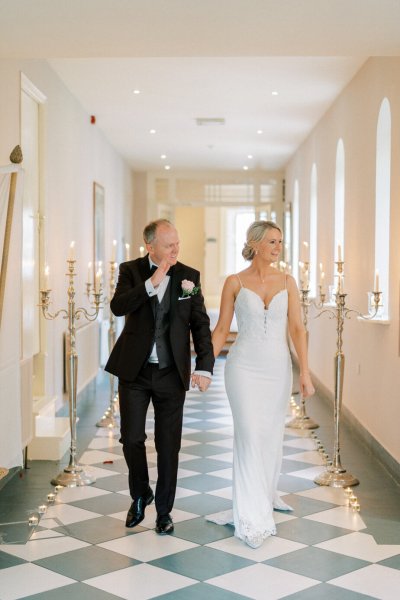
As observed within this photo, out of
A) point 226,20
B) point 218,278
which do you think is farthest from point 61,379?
point 218,278

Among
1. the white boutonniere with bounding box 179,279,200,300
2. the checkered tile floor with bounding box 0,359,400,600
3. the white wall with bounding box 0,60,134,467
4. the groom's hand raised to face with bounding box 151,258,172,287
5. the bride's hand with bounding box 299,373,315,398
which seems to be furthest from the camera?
the white wall with bounding box 0,60,134,467

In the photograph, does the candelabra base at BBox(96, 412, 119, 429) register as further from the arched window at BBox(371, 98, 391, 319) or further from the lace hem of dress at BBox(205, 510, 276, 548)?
the lace hem of dress at BBox(205, 510, 276, 548)

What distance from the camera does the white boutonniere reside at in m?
4.37

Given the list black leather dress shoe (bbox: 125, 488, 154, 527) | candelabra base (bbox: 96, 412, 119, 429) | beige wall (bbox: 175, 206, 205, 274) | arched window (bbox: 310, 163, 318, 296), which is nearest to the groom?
black leather dress shoe (bbox: 125, 488, 154, 527)

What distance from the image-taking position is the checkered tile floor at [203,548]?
148 inches

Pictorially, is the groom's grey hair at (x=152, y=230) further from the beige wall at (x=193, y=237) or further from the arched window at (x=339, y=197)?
the beige wall at (x=193, y=237)

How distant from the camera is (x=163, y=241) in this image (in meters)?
4.42

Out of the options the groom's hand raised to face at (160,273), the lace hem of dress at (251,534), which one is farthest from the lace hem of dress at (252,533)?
the groom's hand raised to face at (160,273)

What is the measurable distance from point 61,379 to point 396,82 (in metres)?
4.39

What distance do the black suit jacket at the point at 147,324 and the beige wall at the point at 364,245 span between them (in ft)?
6.59

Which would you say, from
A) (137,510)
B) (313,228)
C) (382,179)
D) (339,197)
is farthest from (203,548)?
(313,228)

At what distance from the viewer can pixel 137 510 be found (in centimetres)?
466

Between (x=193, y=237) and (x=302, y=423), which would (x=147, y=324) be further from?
(x=193, y=237)

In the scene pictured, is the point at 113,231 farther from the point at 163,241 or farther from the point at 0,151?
the point at 163,241
